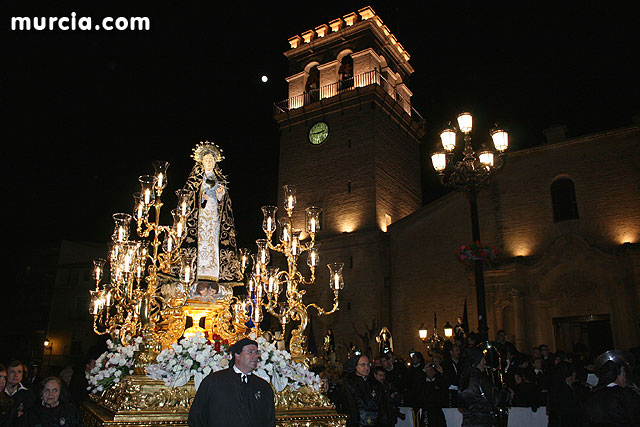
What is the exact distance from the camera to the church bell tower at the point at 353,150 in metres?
25.3

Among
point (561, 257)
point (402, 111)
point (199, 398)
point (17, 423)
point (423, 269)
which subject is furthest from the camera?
point (402, 111)

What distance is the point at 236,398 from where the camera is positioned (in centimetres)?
460

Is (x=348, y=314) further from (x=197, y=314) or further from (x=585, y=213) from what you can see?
(x=197, y=314)

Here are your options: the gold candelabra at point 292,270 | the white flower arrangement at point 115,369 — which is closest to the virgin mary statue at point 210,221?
the gold candelabra at point 292,270

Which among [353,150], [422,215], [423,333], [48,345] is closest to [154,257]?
[423,333]

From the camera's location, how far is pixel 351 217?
26.8 metres

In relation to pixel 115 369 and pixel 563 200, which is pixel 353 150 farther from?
pixel 115 369

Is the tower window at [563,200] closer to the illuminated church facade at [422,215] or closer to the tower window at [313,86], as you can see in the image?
the illuminated church facade at [422,215]

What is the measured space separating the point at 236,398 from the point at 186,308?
3885 mm

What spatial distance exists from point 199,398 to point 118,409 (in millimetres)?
2123

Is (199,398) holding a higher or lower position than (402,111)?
lower

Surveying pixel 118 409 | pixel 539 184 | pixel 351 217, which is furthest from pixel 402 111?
pixel 118 409

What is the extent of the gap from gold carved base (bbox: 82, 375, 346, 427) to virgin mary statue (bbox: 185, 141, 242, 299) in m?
1.98

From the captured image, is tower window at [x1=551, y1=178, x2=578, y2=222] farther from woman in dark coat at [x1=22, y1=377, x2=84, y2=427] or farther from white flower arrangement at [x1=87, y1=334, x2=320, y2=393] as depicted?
woman in dark coat at [x1=22, y1=377, x2=84, y2=427]
